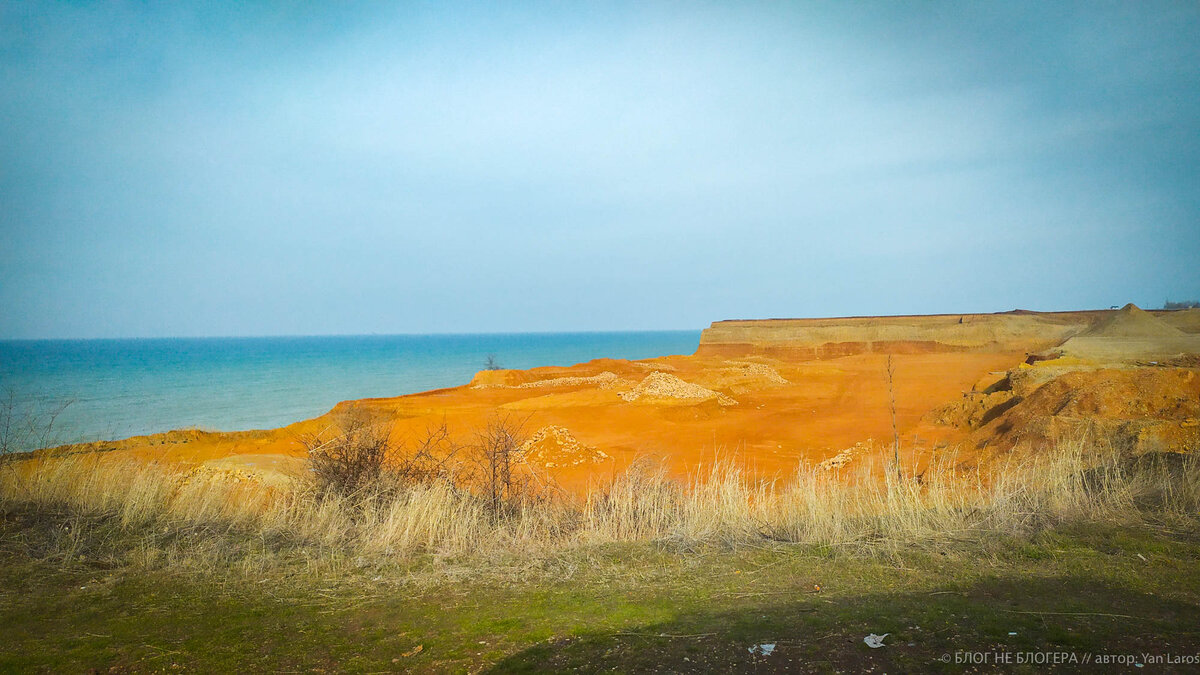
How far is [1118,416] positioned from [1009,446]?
87.3 inches

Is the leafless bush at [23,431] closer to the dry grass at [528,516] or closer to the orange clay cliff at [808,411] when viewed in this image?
the dry grass at [528,516]

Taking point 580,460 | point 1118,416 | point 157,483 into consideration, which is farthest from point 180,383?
point 1118,416

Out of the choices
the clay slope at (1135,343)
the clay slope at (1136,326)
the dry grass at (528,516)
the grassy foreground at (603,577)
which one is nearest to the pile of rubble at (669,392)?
the clay slope at (1135,343)

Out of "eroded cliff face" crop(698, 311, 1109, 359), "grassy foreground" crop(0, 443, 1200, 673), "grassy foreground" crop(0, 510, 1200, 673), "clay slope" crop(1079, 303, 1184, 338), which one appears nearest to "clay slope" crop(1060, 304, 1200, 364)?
"clay slope" crop(1079, 303, 1184, 338)

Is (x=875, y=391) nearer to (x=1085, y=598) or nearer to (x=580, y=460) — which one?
(x=580, y=460)

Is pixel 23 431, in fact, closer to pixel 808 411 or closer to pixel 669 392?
pixel 669 392

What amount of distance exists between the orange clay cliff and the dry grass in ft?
7.39

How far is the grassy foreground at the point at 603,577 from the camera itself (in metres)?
3.72

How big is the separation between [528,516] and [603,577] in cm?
215

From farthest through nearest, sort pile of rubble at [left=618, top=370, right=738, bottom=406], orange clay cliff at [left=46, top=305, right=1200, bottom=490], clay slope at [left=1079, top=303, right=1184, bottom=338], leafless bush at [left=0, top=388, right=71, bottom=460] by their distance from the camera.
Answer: clay slope at [left=1079, top=303, right=1184, bottom=338] < pile of rubble at [left=618, top=370, right=738, bottom=406] < orange clay cliff at [left=46, top=305, right=1200, bottom=490] < leafless bush at [left=0, top=388, right=71, bottom=460]

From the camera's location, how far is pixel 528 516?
293 inches

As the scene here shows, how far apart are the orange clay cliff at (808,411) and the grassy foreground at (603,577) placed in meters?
2.80

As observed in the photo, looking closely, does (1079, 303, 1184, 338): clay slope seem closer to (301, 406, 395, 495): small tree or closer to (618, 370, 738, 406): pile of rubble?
(618, 370, 738, 406): pile of rubble

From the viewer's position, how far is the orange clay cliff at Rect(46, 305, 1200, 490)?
41.9 ft
